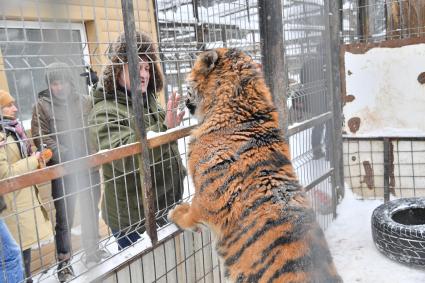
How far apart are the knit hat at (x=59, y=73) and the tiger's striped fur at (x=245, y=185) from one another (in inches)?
36.8

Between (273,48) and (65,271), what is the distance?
246 cm

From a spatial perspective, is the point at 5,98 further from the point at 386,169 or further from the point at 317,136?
the point at 386,169

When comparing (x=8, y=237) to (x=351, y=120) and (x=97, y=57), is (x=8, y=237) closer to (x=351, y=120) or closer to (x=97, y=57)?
(x=97, y=57)

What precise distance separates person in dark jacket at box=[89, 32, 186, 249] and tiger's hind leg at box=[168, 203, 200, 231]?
11 cm

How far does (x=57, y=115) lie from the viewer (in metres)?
2.21

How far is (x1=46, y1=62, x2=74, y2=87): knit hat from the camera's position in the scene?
2000mm

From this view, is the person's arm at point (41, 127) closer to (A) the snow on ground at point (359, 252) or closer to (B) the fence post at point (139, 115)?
(B) the fence post at point (139, 115)

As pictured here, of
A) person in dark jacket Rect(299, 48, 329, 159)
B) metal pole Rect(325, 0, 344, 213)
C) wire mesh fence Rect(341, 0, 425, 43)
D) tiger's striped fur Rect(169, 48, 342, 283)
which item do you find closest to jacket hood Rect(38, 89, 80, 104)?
tiger's striped fur Rect(169, 48, 342, 283)

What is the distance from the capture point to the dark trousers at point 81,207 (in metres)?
2.31

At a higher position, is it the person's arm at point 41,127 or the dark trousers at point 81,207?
the person's arm at point 41,127

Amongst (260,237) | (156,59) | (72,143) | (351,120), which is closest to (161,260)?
(260,237)

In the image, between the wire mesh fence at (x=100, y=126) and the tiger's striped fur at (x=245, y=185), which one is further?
the tiger's striped fur at (x=245, y=185)

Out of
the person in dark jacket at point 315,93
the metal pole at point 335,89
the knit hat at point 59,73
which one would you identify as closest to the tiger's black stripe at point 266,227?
the knit hat at point 59,73

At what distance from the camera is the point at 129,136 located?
2521mm
